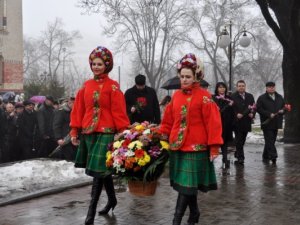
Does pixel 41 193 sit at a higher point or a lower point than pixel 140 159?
lower

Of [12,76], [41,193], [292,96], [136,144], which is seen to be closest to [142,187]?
[136,144]

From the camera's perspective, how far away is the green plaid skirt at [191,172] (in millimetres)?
5184

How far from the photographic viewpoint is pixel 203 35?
163ft

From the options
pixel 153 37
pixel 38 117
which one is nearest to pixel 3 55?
pixel 153 37

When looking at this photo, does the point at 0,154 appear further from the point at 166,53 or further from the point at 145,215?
the point at 166,53

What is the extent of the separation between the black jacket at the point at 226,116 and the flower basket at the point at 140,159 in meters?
4.54

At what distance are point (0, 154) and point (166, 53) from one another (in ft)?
135

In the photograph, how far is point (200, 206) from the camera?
6.85 metres

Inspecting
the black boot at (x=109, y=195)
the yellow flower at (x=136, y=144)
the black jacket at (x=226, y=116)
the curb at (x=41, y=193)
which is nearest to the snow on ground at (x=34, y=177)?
the curb at (x=41, y=193)

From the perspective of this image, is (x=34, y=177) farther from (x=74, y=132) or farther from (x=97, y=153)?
(x=97, y=153)

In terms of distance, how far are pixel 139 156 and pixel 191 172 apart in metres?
0.61

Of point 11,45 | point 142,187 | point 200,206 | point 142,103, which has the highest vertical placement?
point 11,45

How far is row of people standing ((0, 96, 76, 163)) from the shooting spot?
11.2 metres

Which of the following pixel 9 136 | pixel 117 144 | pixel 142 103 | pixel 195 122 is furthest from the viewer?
pixel 9 136
